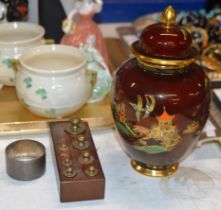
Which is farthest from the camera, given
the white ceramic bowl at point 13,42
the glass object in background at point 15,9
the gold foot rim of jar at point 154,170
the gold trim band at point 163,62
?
the glass object in background at point 15,9

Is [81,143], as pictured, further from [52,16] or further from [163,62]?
[52,16]

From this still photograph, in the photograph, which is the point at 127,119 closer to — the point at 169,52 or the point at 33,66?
the point at 169,52

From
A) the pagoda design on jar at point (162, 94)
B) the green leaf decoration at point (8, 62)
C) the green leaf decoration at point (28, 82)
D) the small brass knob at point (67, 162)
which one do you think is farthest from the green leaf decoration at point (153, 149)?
the green leaf decoration at point (8, 62)

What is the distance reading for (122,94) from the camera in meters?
0.72

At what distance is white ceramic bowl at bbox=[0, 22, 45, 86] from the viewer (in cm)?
93

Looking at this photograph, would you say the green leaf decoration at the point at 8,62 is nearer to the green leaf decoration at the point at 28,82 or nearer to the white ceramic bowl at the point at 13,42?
the white ceramic bowl at the point at 13,42

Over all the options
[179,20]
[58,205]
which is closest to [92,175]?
[58,205]

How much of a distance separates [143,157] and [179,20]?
58 cm

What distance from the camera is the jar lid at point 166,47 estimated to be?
690 millimetres

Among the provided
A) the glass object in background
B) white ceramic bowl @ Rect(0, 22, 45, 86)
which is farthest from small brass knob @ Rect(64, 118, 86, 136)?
the glass object in background

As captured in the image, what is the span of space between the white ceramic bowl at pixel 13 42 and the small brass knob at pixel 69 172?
0.82ft

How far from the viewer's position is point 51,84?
2.74ft

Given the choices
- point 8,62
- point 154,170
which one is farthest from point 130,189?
point 8,62

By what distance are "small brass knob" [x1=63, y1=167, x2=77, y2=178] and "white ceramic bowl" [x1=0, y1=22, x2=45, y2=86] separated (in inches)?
9.9
